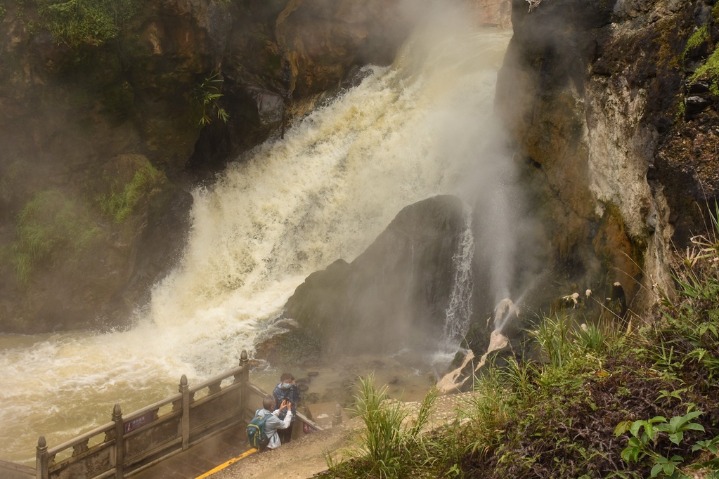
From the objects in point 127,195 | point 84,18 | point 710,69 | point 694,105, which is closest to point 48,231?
point 127,195

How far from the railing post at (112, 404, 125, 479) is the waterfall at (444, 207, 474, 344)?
26.1ft

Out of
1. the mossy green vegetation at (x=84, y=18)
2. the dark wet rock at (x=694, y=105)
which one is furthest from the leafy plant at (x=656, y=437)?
the mossy green vegetation at (x=84, y=18)

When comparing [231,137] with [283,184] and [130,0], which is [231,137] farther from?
[130,0]

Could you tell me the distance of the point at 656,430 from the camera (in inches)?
203

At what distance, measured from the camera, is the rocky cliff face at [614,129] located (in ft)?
29.1

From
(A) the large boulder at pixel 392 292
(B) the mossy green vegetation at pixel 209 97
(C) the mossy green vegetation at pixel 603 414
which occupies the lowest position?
(A) the large boulder at pixel 392 292

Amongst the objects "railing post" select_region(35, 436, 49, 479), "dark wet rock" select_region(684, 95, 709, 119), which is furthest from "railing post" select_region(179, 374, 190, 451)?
"dark wet rock" select_region(684, 95, 709, 119)

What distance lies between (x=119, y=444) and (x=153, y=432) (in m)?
0.59

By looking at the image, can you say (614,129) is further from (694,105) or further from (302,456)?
(302,456)

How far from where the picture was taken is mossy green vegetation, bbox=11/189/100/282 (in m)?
17.8

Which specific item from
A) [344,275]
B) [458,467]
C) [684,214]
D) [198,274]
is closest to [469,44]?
[344,275]

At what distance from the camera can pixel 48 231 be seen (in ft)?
58.6

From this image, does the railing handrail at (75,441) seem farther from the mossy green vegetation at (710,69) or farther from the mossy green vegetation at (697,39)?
the mossy green vegetation at (697,39)

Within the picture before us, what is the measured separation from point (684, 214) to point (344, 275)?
384 inches
